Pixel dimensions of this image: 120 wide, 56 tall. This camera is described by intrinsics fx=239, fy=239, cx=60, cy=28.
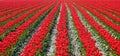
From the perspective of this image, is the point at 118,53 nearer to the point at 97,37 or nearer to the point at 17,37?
the point at 97,37

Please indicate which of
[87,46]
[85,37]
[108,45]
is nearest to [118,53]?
[87,46]

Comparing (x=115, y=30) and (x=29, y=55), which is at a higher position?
(x=29, y=55)

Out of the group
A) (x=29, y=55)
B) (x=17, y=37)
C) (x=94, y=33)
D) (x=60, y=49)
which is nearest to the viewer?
(x=29, y=55)

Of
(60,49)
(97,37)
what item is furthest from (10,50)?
(97,37)

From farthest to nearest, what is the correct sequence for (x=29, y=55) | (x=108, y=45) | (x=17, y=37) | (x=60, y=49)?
(x=17, y=37)
(x=108, y=45)
(x=60, y=49)
(x=29, y=55)

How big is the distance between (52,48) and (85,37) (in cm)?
200

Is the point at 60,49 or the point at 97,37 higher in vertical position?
the point at 60,49

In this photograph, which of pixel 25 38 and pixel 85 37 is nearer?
pixel 85 37

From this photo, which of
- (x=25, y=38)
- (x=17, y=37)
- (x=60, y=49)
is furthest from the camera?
(x=25, y=38)

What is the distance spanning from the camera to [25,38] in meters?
15.3

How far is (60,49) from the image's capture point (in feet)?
36.1

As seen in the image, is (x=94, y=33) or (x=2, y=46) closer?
(x=2, y=46)

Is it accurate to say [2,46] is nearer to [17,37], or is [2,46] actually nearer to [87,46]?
[17,37]

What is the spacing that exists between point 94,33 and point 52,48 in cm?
466
